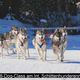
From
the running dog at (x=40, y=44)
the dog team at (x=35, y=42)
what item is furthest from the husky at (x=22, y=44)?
the running dog at (x=40, y=44)

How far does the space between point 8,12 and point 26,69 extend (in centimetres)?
93

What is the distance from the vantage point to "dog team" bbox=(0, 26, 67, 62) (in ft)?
35.2

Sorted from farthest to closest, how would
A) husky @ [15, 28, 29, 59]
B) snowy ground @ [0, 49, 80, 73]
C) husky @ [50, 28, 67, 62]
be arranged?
husky @ [15, 28, 29, 59]
husky @ [50, 28, 67, 62]
snowy ground @ [0, 49, 80, 73]

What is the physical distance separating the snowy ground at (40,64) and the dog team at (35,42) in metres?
0.07

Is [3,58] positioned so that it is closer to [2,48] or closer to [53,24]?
[2,48]

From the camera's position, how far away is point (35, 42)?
10.8 meters

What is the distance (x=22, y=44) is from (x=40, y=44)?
28cm

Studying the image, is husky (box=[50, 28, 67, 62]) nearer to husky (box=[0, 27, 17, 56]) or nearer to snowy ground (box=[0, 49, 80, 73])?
snowy ground (box=[0, 49, 80, 73])

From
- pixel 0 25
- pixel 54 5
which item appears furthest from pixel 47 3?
pixel 0 25

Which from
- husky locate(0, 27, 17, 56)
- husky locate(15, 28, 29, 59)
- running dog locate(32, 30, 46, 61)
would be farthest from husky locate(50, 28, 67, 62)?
husky locate(0, 27, 17, 56)

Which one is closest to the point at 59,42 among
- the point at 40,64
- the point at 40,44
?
the point at 40,44

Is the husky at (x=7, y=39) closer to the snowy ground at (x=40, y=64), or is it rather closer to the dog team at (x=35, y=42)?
the dog team at (x=35, y=42)

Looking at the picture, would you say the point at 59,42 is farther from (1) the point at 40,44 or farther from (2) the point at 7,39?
(2) the point at 7,39

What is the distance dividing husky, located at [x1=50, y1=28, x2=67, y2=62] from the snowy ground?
72mm
